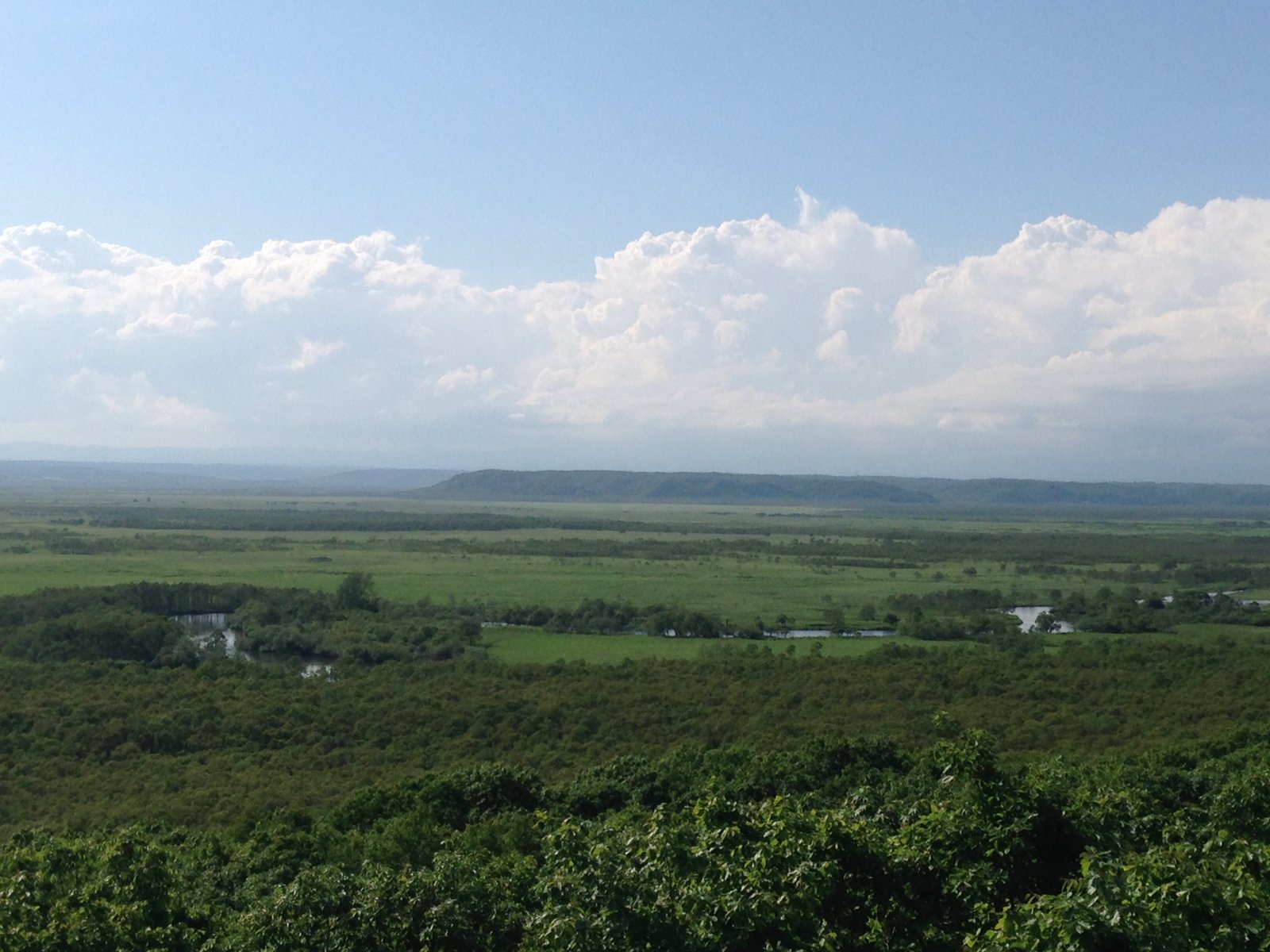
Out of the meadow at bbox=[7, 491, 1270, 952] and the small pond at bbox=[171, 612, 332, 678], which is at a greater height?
the meadow at bbox=[7, 491, 1270, 952]

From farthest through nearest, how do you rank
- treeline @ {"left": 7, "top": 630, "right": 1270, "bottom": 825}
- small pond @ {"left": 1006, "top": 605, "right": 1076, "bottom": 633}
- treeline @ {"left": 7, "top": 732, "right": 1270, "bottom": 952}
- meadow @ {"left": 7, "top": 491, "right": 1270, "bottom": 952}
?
small pond @ {"left": 1006, "top": 605, "right": 1076, "bottom": 633} < treeline @ {"left": 7, "top": 630, "right": 1270, "bottom": 825} < meadow @ {"left": 7, "top": 491, "right": 1270, "bottom": 952} < treeline @ {"left": 7, "top": 732, "right": 1270, "bottom": 952}

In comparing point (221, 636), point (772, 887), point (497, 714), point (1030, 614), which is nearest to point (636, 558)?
point (1030, 614)

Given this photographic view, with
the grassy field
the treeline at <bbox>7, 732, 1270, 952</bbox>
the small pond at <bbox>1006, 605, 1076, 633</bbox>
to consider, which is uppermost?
the treeline at <bbox>7, 732, 1270, 952</bbox>

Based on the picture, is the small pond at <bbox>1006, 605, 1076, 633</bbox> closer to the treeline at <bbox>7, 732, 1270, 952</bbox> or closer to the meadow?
the meadow

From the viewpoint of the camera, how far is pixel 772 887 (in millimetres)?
9547

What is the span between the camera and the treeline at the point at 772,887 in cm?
835

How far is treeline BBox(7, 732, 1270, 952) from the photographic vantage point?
8352 millimetres

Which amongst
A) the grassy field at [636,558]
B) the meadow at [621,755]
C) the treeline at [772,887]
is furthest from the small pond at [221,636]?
the treeline at [772,887]

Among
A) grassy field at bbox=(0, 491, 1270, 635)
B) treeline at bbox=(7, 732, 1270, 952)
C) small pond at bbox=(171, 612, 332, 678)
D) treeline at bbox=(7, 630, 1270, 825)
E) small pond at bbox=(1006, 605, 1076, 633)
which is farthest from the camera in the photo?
grassy field at bbox=(0, 491, 1270, 635)

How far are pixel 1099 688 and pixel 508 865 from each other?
112ft

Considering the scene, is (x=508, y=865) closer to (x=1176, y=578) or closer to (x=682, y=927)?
(x=682, y=927)

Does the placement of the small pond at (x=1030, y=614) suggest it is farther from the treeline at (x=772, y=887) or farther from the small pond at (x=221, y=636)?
the treeline at (x=772, y=887)

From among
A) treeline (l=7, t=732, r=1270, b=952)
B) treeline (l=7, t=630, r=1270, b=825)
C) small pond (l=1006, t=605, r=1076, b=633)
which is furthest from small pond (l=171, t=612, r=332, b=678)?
small pond (l=1006, t=605, r=1076, b=633)

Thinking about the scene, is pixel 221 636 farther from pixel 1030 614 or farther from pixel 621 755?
pixel 1030 614
